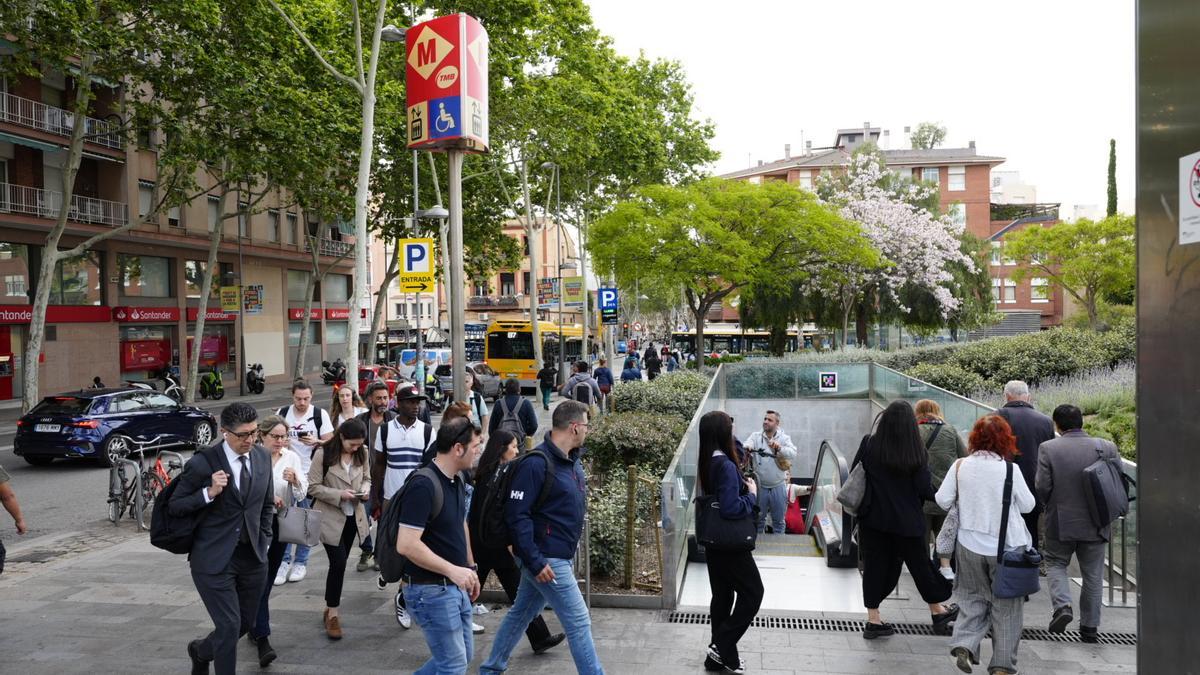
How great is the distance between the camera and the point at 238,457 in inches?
195

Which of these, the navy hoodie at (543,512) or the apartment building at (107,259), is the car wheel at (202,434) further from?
the navy hoodie at (543,512)

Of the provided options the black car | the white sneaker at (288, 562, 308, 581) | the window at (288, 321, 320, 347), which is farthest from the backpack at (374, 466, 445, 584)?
the window at (288, 321, 320, 347)

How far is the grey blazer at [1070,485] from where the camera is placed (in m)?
6.05

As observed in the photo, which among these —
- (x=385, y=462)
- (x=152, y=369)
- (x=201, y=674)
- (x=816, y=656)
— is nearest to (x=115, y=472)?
(x=385, y=462)

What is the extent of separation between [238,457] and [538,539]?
5.87ft

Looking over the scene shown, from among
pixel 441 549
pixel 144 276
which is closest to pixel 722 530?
pixel 441 549

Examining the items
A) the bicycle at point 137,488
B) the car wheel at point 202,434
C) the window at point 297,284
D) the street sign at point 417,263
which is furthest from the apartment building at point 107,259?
the bicycle at point 137,488

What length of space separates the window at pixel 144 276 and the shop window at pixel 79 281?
111 cm

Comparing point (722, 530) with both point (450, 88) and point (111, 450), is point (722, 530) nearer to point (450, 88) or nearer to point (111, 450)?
point (450, 88)

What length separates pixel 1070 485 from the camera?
611 centimetres

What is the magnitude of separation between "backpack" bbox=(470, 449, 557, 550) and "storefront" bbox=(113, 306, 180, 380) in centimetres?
3289

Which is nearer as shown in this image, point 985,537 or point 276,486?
point 985,537

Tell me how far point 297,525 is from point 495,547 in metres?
1.64

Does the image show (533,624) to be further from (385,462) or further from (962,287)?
(962,287)
